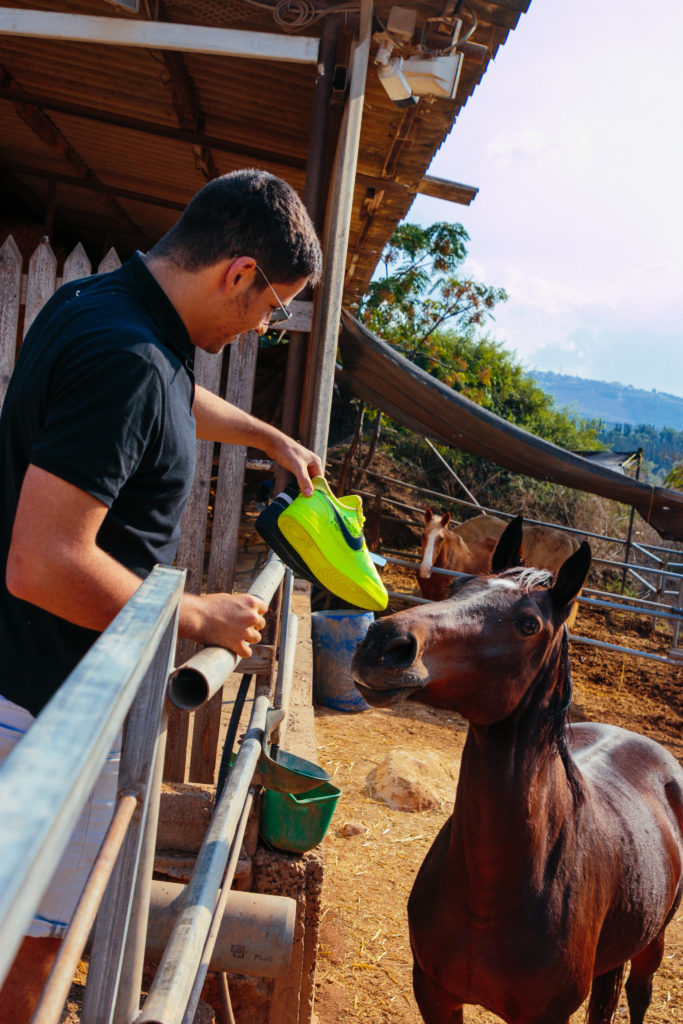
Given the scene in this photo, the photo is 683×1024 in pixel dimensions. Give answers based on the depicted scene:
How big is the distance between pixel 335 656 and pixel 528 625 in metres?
4.69

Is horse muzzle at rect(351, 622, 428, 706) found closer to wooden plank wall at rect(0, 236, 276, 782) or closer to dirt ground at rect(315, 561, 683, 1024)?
wooden plank wall at rect(0, 236, 276, 782)

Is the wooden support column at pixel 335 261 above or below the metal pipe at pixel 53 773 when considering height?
above

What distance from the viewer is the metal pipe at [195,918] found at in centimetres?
102

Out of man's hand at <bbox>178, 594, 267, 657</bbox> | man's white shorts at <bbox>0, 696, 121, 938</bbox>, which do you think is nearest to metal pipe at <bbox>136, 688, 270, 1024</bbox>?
man's white shorts at <bbox>0, 696, 121, 938</bbox>

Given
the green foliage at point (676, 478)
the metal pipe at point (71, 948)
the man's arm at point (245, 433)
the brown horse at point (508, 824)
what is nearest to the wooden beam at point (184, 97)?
the man's arm at point (245, 433)

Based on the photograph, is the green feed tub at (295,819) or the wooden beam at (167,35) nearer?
the green feed tub at (295,819)

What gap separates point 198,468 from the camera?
140 inches

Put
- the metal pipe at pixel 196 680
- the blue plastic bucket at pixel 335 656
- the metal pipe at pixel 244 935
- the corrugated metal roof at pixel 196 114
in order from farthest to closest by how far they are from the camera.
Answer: the blue plastic bucket at pixel 335 656
the corrugated metal roof at pixel 196 114
the metal pipe at pixel 244 935
the metal pipe at pixel 196 680

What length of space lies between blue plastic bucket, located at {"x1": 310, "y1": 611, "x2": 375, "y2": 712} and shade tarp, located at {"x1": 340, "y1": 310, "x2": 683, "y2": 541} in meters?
2.08

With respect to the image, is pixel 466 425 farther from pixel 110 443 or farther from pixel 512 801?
pixel 110 443

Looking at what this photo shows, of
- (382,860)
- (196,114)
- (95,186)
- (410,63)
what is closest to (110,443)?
(410,63)

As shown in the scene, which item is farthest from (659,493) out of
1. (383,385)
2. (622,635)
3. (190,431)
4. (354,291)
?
(190,431)

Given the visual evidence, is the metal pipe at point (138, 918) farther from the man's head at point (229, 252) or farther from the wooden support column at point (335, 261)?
the wooden support column at point (335, 261)

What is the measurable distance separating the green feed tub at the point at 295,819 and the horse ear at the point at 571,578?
3.45ft
